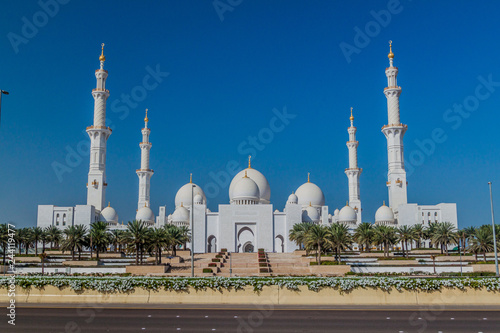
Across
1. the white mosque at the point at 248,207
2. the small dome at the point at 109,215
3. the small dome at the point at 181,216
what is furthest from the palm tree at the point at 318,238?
the small dome at the point at 109,215

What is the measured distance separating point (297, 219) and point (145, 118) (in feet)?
97.9

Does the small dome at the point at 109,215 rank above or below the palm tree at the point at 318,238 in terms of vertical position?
above

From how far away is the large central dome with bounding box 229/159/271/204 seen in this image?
67312mm

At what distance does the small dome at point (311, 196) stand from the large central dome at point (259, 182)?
7.47m

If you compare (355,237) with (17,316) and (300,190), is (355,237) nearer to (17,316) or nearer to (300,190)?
(300,190)

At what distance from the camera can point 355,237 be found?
51438 millimetres

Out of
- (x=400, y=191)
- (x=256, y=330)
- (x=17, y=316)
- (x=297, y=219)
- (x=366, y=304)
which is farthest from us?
(x=400, y=191)

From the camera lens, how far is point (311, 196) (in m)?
73.8

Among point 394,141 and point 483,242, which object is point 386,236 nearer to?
point 483,242

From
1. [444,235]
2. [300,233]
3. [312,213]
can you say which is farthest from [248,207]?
[444,235]

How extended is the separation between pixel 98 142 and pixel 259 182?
21.7 meters

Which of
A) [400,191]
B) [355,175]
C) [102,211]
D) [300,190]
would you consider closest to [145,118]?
[102,211]

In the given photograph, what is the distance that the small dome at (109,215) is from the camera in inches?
2766

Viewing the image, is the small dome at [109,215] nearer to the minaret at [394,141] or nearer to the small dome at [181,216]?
the small dome at [181,216]
